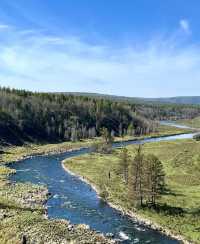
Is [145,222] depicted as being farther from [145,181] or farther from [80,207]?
[80,207]

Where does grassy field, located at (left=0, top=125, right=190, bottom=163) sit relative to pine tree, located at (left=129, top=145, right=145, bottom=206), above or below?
below

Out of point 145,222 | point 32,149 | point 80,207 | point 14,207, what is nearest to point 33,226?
point 14,207

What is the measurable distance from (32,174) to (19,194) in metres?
24.8

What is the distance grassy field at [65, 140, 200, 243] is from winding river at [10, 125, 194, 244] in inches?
136

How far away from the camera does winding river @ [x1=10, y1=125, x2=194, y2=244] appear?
59.2 m

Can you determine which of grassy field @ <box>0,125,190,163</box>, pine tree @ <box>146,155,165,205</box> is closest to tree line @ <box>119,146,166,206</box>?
pine tree @ <box>146,155,165,205</box>

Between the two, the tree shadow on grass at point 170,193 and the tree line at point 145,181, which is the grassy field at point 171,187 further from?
the tree line at point 145,181

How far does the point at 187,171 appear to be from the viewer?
10412 centimetres

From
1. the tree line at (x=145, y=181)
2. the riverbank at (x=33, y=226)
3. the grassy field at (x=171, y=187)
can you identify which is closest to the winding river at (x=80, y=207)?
the riverbank at (x=33, y=226)

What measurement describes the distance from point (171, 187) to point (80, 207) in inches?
985

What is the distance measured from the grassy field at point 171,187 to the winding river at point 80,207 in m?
3.45

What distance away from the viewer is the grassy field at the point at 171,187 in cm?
6356

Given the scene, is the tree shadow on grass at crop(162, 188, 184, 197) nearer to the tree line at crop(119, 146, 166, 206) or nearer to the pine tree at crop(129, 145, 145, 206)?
the tree line at crop(119, 146, 166, 206)

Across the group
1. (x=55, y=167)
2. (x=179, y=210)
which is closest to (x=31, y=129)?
(x=55, y=167)
